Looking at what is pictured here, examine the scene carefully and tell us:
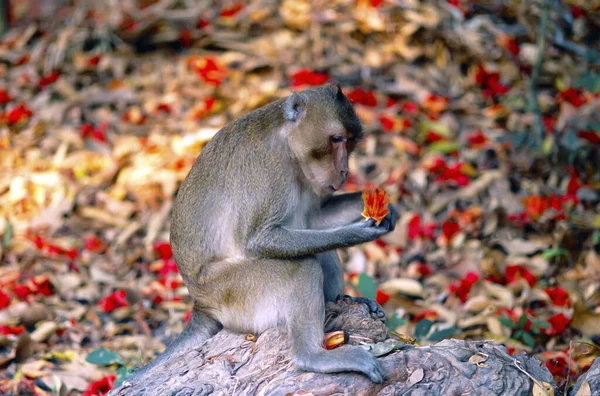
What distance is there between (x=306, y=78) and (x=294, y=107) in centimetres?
402

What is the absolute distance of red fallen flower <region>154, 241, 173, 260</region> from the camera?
675 centimetres

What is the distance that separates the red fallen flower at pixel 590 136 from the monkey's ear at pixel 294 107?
13.4ft

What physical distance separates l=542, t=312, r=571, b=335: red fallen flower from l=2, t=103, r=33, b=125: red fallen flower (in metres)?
5.83

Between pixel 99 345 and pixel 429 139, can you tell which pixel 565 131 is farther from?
pixel 99 345

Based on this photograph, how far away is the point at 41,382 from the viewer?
5.29m

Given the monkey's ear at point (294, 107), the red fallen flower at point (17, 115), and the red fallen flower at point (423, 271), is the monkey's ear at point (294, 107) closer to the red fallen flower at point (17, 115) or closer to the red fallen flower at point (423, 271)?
the red fallen flower at point (423, 271)

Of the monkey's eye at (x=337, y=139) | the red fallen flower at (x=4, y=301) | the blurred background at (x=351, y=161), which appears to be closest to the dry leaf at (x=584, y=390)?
the blurred background at (x=351, y=161)

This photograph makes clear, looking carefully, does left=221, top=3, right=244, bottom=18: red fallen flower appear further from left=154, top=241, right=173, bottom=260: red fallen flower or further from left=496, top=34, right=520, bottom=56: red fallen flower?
left=154, top=241, right=173, bottom=260: red fallen flower

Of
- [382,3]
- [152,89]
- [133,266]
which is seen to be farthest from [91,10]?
[133,266]

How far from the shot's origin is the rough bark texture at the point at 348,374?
3637mm

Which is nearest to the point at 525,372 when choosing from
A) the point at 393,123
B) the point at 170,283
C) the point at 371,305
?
the point at 371,305

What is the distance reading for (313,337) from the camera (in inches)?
153

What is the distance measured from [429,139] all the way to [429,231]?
4.49 feet

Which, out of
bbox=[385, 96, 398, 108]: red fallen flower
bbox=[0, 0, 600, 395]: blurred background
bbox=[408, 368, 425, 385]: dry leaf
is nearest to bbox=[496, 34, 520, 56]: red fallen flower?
bbox=[0, 0, 600, 395]: blurred background
